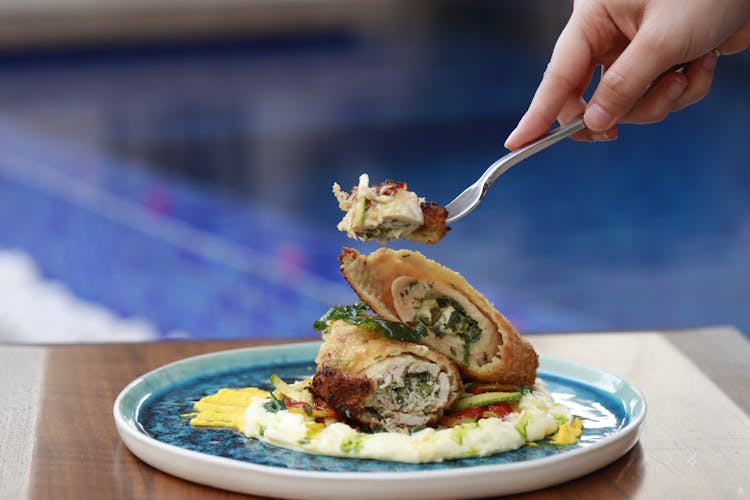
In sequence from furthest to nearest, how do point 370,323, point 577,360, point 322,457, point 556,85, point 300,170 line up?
point 300,170, point 577,360, point 556,85, point 370,323, point 322,457

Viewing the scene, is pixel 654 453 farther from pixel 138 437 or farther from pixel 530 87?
pixel 530 87

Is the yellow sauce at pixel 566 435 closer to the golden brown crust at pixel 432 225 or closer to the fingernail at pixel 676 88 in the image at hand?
the golden brown crust at pixel 432 225

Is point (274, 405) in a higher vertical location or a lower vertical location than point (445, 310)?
lower

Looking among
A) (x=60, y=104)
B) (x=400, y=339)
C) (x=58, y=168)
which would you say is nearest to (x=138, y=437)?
(x=400, y=339)

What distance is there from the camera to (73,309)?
682cm

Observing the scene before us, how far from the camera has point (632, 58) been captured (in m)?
1.90

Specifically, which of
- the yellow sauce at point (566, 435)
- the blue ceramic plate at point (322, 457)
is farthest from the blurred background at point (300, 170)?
the yellow sauce at point (566, 435)

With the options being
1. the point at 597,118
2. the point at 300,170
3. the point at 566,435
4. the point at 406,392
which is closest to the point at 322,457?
the point at 406,392

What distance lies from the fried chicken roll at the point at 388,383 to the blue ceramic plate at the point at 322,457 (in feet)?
0.71

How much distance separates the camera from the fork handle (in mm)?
1898

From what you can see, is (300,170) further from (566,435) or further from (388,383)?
(566,435)

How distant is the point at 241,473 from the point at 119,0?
889cm

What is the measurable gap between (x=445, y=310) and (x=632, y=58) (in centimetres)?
64

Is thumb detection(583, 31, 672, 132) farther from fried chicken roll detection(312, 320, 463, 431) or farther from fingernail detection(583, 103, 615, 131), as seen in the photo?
fried chicken roll detection(312, 320, 463, 431)
